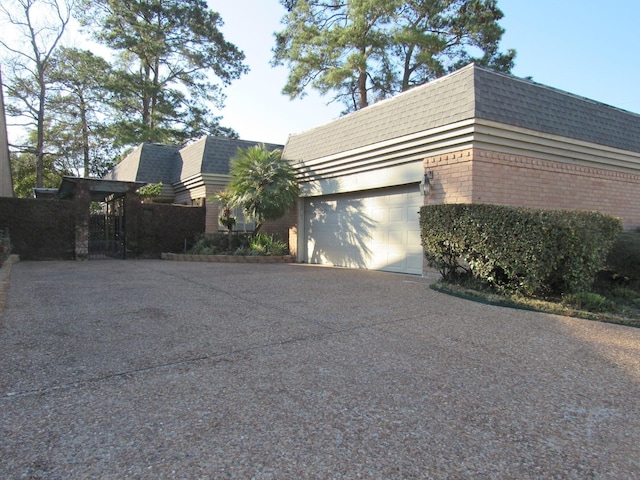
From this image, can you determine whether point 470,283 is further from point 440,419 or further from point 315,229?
point 315,229

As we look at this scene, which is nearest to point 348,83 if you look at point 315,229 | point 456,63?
point 456,63

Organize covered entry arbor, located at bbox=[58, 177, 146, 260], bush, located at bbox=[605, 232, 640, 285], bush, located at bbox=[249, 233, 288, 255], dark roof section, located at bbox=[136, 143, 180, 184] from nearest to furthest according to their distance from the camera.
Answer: bush, located at bbox=[605, 232, 640, 285], covered entry arbor, located at bbox=[58, 177, 146, 260], bush, located at bbox=[249, 233, 288, 255], dark roof section, located at bbox=[136, 143, 180, 184]

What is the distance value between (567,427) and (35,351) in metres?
A: 4.31

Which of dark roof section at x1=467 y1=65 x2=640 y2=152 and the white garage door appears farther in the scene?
the white garage door

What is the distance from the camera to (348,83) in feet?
79.7

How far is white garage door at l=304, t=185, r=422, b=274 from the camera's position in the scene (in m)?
10.1

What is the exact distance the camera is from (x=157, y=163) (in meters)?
19.1

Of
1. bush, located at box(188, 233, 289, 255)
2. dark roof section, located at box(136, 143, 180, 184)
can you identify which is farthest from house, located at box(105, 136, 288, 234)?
bush, located at box(188, 233, 289, 255)

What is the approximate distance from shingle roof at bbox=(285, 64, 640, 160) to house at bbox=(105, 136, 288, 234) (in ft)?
20.9

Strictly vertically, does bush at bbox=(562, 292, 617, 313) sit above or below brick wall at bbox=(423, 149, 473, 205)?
below

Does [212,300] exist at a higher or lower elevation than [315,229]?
lower

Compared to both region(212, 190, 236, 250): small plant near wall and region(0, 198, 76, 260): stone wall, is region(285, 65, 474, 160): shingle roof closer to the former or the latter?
region(212, 190, 236, 250): small plant near wall

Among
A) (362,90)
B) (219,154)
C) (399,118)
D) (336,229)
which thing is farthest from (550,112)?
(362,90)

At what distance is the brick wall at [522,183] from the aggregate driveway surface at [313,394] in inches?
135
